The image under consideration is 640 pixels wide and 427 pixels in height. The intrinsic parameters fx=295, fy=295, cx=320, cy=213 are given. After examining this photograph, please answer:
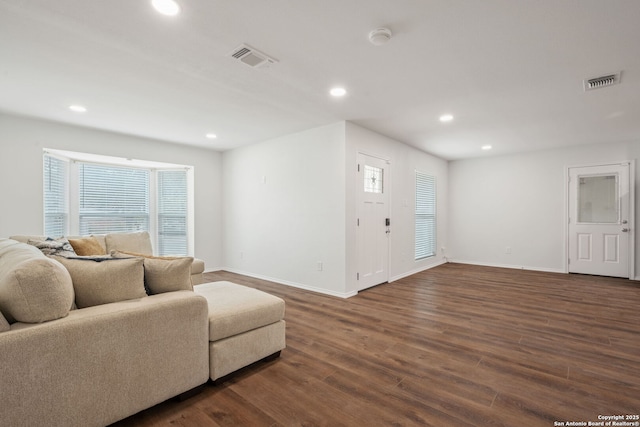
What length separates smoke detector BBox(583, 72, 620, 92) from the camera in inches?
111

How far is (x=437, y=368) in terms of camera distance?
2.26m

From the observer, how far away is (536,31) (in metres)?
2.13

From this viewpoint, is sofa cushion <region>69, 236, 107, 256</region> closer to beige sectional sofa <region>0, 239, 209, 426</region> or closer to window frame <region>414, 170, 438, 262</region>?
beige sectional sofa <region>0, 239, 209, 426</region>

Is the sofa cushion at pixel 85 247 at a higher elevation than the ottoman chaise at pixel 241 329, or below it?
higher

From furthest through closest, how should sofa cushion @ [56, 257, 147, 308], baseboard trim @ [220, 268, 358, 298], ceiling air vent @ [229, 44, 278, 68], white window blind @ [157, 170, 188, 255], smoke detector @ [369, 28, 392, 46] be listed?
white window blind @ [157, 170, 188, 255] → baseboard trim @ [220, 268, 358, 298] → ceiling air vent @ [229, 44, 278, 68] → smoke detector @ [369, 28, 392, 46] → sofa cushion @ [56, 257, 147, 308]

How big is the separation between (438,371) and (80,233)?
552 cm

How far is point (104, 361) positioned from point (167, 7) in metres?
2.13

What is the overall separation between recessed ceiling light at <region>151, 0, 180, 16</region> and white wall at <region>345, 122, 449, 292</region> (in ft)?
8.71

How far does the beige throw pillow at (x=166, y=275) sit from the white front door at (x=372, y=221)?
109 inches

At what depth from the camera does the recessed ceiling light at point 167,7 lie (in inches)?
72.6

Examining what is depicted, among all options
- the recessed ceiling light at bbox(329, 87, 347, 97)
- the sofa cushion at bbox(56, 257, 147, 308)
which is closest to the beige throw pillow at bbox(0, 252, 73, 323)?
the sofa cushion at bbox(56, 257, 147, 308)

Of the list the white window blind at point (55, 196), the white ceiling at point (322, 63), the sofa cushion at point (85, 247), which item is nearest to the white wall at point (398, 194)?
the white ceiling at point (322, 63)

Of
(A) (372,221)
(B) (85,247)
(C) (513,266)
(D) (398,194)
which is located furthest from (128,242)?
(C) (513,266)

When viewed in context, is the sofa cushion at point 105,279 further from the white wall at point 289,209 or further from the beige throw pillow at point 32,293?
the white wall at point 289,209
